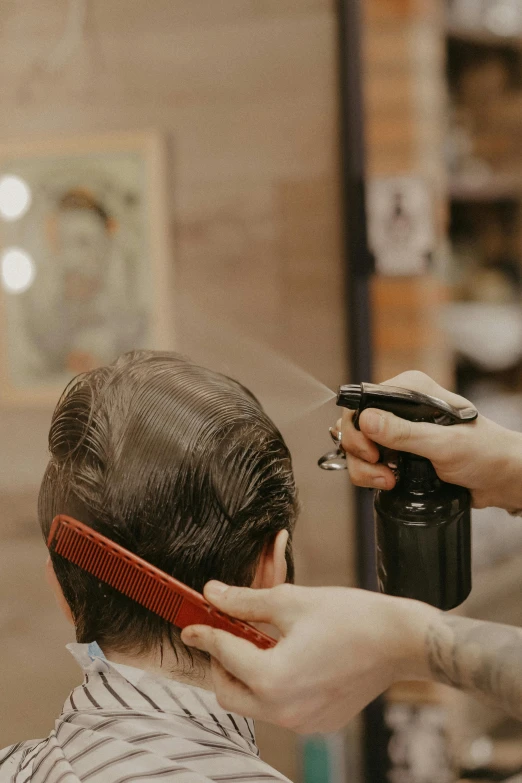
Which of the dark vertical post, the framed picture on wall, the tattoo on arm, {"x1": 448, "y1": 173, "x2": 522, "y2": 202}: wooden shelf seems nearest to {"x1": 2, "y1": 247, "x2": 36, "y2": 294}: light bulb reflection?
the framed picture on wall

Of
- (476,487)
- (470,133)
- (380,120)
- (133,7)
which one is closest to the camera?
(476,487)

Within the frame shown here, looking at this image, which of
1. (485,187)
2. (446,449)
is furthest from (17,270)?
(485,187)

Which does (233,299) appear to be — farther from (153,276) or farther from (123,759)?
(123,759)

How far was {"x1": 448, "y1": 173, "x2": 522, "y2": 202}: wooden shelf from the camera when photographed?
2.11 meters

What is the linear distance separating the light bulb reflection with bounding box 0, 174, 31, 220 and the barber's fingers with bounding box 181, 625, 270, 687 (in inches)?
34.9

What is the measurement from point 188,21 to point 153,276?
48cm

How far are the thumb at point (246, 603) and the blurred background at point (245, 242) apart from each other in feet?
1.22

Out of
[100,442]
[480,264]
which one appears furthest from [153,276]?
[480,264]

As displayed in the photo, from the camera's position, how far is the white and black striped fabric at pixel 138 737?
73 cm

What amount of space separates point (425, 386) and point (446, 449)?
112 mm

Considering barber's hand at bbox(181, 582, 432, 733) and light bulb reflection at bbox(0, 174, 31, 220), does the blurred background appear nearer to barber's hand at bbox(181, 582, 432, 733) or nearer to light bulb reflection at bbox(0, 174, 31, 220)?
light bulb reflection at bbox(0, 174, 31, 220)

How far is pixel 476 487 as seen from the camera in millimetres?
962

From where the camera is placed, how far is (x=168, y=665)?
800 millimetres

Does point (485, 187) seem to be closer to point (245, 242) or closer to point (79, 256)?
point (245, 242)
